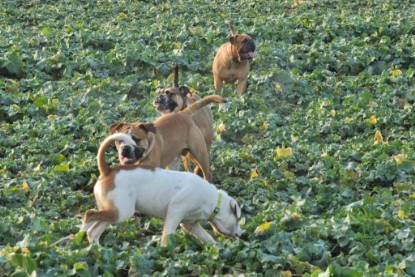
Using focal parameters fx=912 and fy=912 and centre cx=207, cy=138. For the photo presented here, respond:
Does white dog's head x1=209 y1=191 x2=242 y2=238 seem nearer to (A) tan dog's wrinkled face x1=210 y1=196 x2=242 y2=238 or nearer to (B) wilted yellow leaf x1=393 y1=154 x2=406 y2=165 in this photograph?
(A) tan dog's wrinkled face x1=210 y1=196 x2=242 y2=238

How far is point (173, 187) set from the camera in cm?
848

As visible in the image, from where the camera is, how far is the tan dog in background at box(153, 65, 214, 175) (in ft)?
37.0

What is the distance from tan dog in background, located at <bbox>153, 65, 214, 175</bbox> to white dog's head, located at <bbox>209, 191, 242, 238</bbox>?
7.79 ft

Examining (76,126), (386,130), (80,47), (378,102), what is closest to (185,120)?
(76,126)

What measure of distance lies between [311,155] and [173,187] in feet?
12.0

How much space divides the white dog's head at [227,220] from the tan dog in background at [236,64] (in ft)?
20.4

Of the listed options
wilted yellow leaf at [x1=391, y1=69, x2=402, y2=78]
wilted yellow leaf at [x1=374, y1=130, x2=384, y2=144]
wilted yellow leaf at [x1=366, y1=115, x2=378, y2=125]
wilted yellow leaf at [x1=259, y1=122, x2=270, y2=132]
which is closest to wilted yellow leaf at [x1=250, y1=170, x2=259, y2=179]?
wilted yellow leaf at [x1=259, y1=122, x2=270, y2=132]

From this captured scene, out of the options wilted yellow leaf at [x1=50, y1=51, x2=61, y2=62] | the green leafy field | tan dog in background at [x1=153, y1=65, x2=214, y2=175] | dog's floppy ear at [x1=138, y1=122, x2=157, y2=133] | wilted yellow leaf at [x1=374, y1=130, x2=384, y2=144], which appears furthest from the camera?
wilted yellow leaf at [x1=50, y1=51, x2=61, y2=62]

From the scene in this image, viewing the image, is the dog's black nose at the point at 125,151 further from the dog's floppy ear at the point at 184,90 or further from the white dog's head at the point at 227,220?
the dog's floppy ear at the point at 184,90

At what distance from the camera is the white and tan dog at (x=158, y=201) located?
822 cm

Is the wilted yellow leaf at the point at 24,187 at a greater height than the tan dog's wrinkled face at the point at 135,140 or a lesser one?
lesser

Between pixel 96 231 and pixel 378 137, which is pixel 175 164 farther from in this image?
pixel 378 137

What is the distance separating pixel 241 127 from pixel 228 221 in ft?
14.5

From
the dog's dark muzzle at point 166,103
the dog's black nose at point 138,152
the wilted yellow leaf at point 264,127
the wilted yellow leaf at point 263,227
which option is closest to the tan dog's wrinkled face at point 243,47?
the wilted yellow leaf at point 264,127
